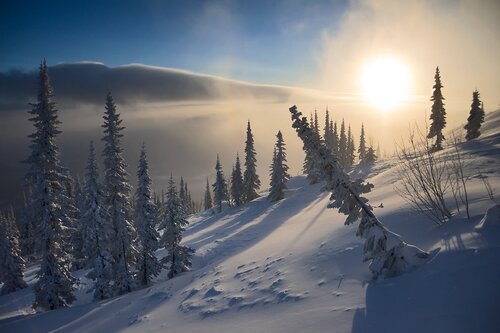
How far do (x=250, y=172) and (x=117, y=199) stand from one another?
1660 inches

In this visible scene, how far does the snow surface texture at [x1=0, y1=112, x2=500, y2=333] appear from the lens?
6.57 metres

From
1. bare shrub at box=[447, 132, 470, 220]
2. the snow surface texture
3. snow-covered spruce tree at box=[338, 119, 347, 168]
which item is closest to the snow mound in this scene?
the snow surface texture

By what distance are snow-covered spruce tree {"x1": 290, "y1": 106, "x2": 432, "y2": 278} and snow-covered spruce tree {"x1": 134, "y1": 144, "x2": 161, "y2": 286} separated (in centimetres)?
2023

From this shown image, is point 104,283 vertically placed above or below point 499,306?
below

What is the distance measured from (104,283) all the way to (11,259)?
28.8 metres

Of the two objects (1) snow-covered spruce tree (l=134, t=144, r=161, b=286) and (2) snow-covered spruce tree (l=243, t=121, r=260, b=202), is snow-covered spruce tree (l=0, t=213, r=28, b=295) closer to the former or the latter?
(1) snow-covered spruce tree (l=134, t=144, r=161, b=286)

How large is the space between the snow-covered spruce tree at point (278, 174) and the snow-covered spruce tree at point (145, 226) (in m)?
33.2

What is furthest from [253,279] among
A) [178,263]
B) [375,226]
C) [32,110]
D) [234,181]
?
[234,181]

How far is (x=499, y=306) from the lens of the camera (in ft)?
18.8

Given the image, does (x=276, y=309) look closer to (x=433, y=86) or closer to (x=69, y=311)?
(x=69, y=311)

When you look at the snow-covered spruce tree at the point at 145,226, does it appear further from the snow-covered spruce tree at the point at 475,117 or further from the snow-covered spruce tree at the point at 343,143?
the snow-covered spruce tree at the point at 343,143

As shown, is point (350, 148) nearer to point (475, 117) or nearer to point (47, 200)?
point (475, 117)

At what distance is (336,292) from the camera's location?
9297 mm

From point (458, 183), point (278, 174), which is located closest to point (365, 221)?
point (458, 183)
